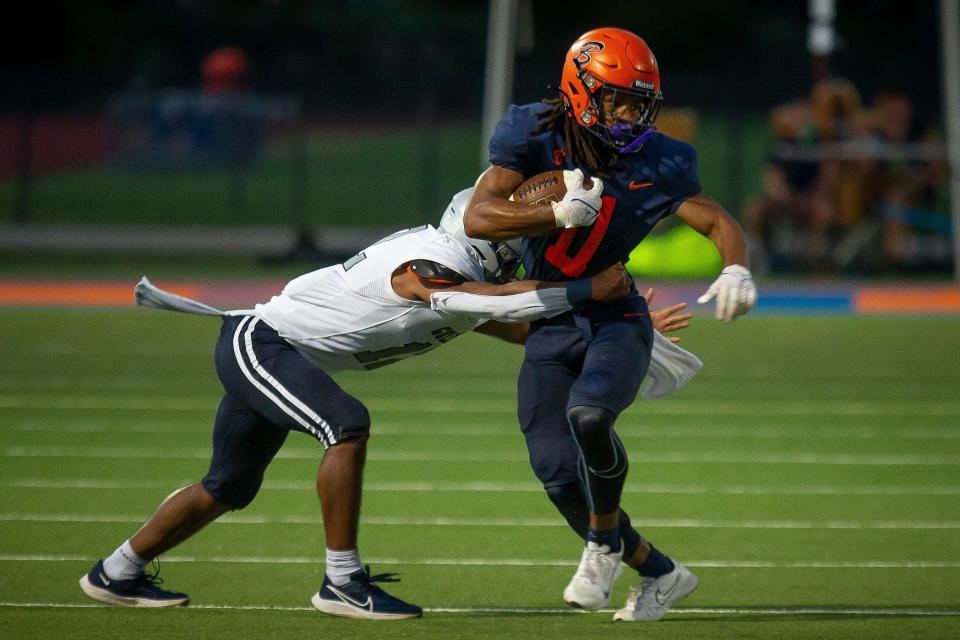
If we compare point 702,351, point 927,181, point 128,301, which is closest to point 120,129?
point 128,301

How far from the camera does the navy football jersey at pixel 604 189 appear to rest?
525 centimetres

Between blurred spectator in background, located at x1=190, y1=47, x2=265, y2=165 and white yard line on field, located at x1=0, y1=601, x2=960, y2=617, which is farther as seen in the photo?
blurred spectator in background, located at x1=190, y1=47, x2=265, y2=165

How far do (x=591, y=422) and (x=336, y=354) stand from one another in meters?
0.96

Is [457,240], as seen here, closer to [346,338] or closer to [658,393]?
[346,338]

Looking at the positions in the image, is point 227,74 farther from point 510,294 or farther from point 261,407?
point 510,294

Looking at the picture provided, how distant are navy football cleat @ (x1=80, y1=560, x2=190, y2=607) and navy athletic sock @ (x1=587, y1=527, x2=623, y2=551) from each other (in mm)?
1452

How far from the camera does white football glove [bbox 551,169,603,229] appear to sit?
496cm

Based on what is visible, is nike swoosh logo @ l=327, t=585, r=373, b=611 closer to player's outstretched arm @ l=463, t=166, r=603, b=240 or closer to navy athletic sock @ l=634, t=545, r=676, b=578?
navy athletic sock @ l=634, t=545, r=676, b=578

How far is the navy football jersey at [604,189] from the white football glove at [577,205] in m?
0.22

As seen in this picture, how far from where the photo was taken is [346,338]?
5.34m

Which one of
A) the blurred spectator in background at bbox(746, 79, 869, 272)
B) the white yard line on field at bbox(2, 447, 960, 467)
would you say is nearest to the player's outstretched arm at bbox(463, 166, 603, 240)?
the white yard line on field at bbox(2, 447, 960, 467)

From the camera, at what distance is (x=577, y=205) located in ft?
16.3

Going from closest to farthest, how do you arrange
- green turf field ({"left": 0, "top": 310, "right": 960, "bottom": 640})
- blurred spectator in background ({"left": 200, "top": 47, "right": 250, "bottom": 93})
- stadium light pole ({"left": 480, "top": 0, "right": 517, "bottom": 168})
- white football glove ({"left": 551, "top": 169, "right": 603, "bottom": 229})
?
white football glove ({"left": 551, "top": 169, "right": 603, "bottom": 229}) → green turf field ({"left": 0, "top": 310, "right": 960, "bottom": 640}) → stadium light pole ({"left": 480, "top": 0, "right": 517, "bottom": 168}) → blurred spectator in background ({"left": 200, "top": 47, "right": 250, "bottom": 93})

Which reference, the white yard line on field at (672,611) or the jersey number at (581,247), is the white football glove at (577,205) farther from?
the white yard line on field at (672,611)
